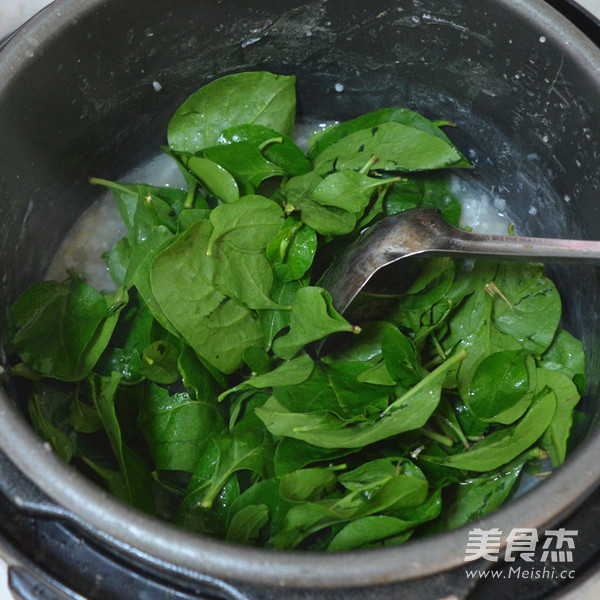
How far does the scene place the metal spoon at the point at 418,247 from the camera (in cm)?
65

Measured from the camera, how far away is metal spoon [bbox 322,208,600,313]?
65 cm

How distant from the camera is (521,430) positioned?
2.26 feet

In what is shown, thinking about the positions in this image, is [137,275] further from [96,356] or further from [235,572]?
[235,572]

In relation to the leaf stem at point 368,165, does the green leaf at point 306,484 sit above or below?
below

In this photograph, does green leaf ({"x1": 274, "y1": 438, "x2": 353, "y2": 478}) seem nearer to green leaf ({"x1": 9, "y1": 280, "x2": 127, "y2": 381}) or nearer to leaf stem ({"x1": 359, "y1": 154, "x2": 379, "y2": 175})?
green leaf ({"x1": 9, "y1": 280, "x2": 127, "y2": 381})

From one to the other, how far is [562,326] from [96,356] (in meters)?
0.57

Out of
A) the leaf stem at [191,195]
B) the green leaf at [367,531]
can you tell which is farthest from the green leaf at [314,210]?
the green leaf at [367,531]

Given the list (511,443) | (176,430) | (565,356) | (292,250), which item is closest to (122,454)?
(176,430)

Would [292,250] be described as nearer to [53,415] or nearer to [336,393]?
[336,393]

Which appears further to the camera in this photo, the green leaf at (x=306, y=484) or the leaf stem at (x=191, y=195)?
the leaf stem at (x=191, y=195)

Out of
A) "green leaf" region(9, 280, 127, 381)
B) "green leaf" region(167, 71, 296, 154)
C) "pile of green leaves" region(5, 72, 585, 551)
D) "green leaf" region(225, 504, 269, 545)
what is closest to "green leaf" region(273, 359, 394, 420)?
"pile of green leaves" region(5, 72, 585, 551)

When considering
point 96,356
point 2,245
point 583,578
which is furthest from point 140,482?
point 583,578

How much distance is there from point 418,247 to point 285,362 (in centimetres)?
19

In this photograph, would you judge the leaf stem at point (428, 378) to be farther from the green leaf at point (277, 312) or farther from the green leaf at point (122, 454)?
the green leaf at point (122, 454)
